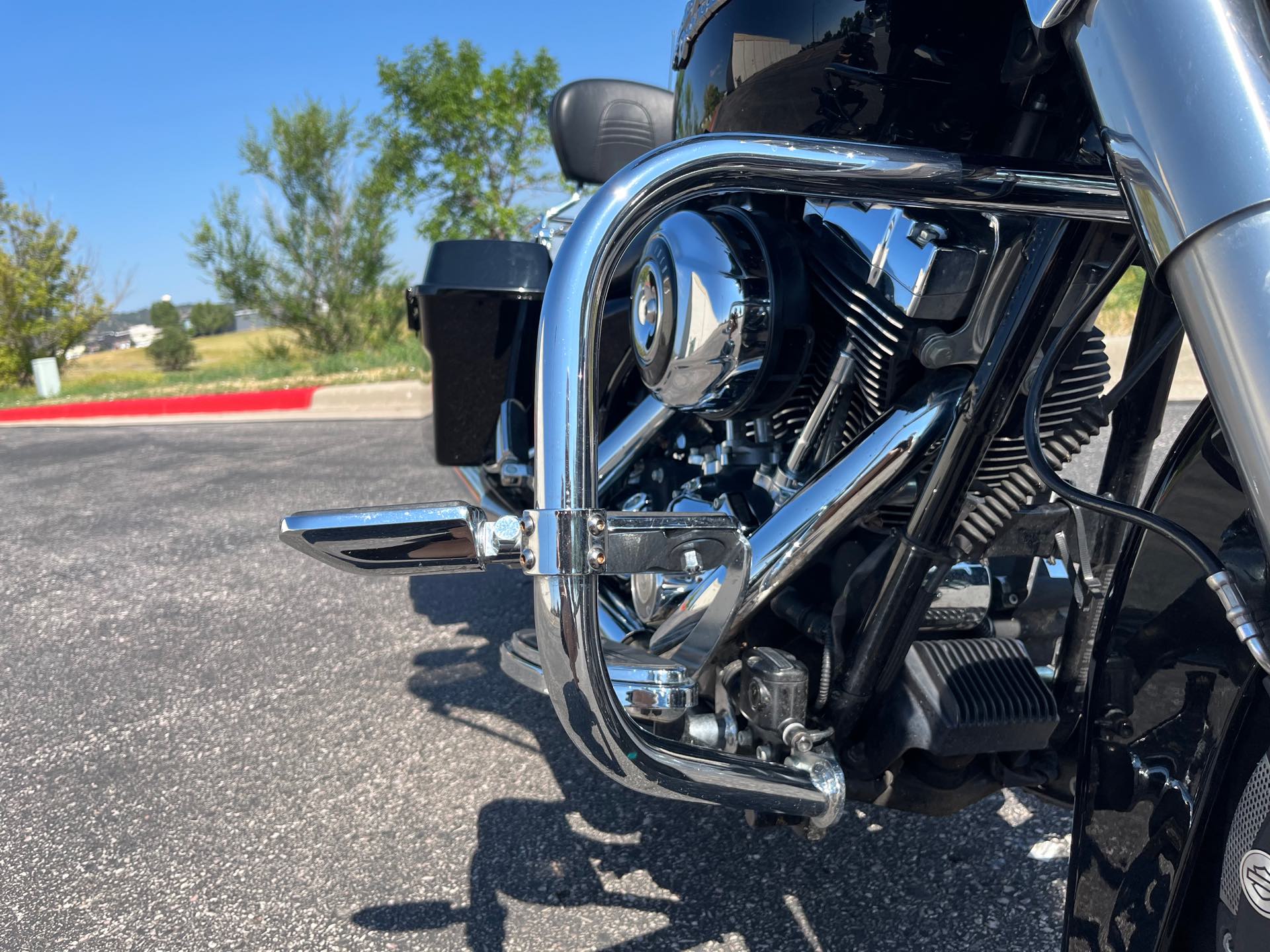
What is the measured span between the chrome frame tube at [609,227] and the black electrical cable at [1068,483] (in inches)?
3.7

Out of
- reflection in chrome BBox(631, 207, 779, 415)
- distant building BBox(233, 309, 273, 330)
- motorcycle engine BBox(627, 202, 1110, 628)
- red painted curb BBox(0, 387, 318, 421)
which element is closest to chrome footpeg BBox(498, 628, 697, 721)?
motorcycle engine BBox(627, 202, 1110, 628)

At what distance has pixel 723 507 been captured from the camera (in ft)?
4.80

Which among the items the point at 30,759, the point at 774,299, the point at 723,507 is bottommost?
the point at 30,759

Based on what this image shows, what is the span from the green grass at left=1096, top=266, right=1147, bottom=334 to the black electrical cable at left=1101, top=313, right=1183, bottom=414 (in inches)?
192

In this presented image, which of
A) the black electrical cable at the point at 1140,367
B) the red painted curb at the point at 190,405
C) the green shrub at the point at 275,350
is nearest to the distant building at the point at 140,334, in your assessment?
the green shrub at the point at 275,350

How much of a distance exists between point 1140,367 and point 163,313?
35.6 meters

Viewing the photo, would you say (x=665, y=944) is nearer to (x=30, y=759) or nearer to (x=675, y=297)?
(x=675, y=297)

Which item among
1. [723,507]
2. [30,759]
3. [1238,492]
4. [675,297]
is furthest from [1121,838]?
[30,759]

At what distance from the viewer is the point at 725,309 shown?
4.02ft

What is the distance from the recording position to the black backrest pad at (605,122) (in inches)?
87.3

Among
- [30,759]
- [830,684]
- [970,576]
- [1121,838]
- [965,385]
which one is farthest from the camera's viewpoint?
[30,759]

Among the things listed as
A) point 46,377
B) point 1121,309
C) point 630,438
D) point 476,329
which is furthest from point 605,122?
point 46,377

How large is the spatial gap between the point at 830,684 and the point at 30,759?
1.99m

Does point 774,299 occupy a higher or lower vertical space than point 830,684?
higher
